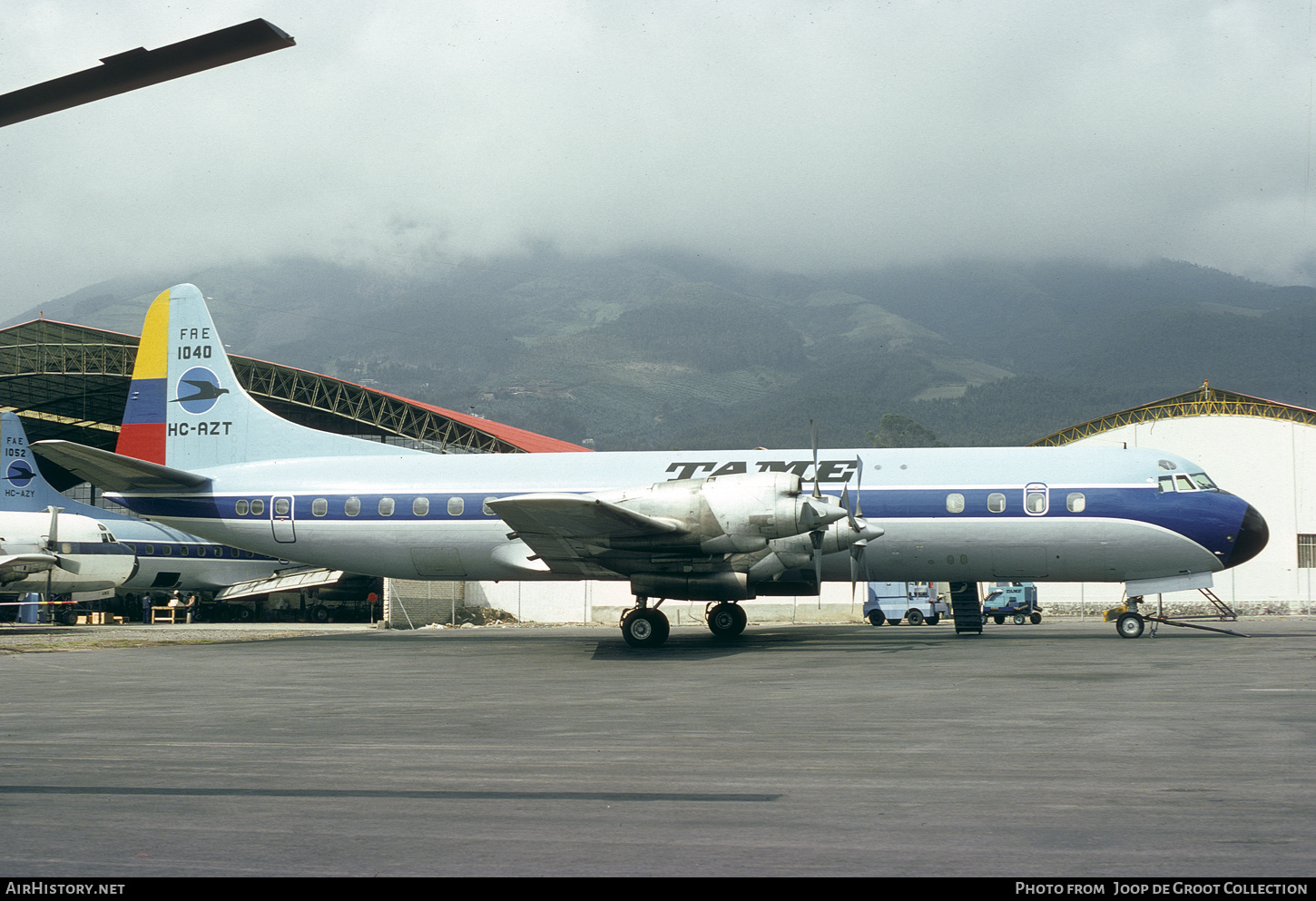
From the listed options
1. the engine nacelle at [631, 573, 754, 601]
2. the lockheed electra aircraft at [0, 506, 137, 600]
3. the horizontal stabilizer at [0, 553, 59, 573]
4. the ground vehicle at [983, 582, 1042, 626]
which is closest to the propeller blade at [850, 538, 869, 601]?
the engine nacelle at [631, 573, 754, 601]

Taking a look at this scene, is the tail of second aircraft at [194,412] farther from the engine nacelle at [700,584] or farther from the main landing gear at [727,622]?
the main landing gear at [727,622]

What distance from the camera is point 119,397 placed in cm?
5741

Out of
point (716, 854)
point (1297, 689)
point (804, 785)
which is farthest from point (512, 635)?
point (716, 854)

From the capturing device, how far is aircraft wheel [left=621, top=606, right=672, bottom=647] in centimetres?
2316

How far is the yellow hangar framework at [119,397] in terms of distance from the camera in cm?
5006

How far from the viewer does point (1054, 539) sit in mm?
24078

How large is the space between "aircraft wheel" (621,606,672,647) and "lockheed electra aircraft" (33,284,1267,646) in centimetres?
5

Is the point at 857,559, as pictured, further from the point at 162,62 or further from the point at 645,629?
the point at 162,62

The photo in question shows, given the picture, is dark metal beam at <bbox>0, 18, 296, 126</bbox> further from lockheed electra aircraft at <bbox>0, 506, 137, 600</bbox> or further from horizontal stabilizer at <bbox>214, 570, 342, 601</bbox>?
horizontal stabilizer at <bbox>214, 570, 342, 601</bbox>

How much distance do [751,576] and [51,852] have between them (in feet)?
60.3

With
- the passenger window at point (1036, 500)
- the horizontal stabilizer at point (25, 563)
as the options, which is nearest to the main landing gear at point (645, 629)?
the passenger window at point (1036, 500)

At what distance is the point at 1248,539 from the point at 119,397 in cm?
5490

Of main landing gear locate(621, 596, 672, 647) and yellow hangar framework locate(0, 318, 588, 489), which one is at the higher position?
yellow hangar framework locate(0, 318, 588, 489)

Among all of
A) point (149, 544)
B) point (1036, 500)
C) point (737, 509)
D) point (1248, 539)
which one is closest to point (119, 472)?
point (737, 509)
